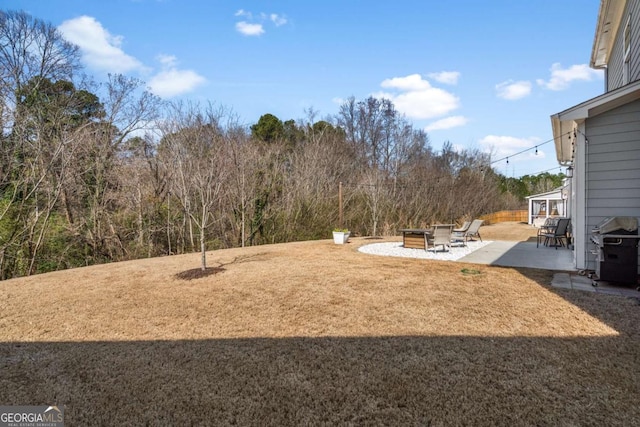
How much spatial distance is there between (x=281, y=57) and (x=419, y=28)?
13.9ft

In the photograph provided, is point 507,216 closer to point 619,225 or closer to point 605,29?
point 605,29

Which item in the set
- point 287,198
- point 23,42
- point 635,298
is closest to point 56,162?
point 287,198

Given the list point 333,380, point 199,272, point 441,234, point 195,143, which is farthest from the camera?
point 195,143

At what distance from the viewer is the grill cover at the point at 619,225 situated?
168 inches

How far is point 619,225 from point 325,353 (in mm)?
4423

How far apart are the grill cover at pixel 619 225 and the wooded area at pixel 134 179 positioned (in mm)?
5948

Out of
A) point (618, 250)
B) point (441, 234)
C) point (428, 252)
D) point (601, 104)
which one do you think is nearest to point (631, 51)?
point (601, 104)

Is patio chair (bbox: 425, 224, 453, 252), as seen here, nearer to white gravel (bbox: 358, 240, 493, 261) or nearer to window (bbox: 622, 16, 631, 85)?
white gravel (bbox: 358, 240, 493, 261)

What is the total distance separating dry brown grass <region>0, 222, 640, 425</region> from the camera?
6.31 ft

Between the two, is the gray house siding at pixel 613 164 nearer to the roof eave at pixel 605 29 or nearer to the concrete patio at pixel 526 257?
the concrete patio at pixel 526 257

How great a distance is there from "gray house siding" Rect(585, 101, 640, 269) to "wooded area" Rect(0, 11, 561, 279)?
625cm

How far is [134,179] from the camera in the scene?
360 inches

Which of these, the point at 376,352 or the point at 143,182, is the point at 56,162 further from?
the point at 376,352

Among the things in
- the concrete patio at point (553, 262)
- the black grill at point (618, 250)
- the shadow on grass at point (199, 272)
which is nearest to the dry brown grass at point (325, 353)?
the concrete patio at point (553, 262)
